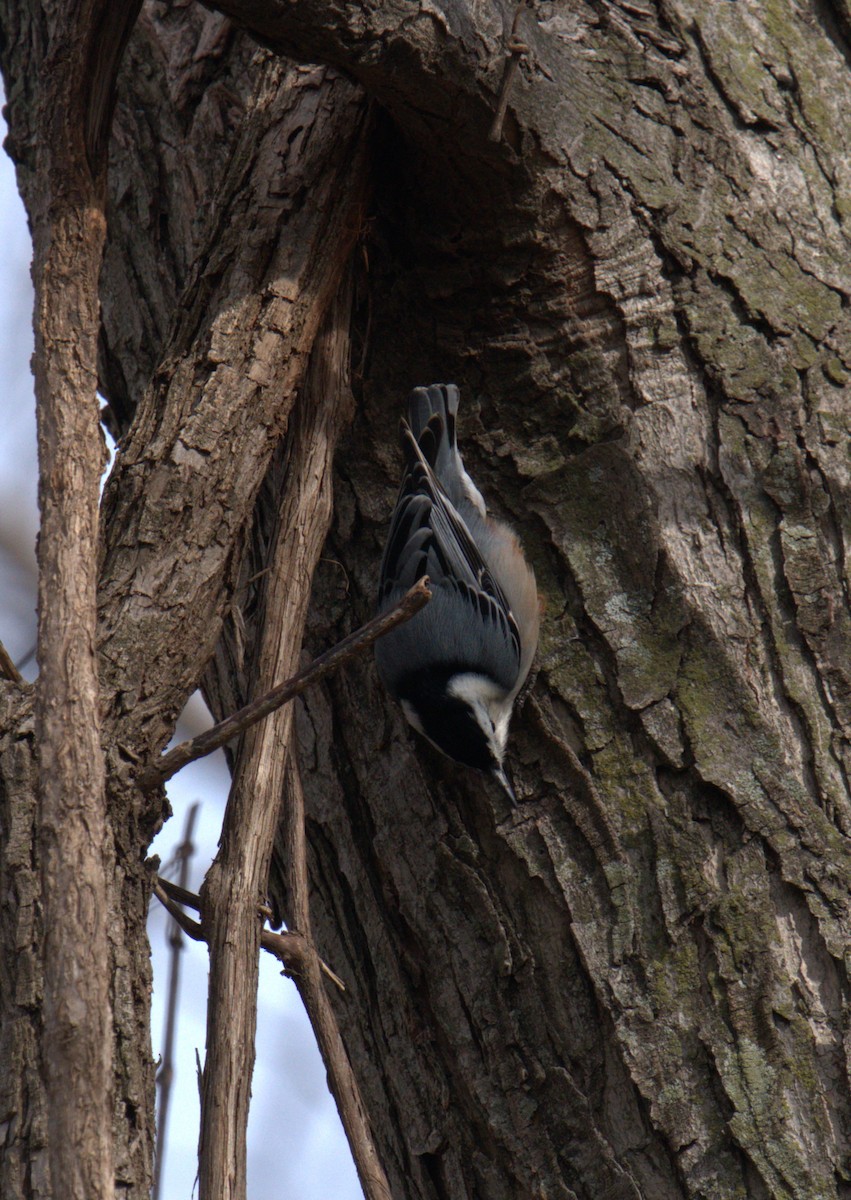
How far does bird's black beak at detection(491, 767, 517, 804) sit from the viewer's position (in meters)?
2.00

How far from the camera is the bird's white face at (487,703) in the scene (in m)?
2.06

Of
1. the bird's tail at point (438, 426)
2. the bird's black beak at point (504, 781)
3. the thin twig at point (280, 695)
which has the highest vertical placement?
the bird's tail at point (438, 426)

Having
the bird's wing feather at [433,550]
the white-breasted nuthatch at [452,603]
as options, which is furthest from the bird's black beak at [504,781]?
the bird's wing feather at [433,550]

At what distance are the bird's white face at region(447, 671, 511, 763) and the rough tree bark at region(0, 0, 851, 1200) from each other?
79mm

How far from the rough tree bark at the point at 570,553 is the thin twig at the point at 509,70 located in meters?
0.01

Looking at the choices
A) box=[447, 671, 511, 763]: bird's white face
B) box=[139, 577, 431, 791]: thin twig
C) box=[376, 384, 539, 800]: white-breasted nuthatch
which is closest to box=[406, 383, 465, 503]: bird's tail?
box=[376, 384, 539, 800]: white-breasted nuthatch

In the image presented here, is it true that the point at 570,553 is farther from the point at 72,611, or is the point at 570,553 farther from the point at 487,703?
the point at 72,611

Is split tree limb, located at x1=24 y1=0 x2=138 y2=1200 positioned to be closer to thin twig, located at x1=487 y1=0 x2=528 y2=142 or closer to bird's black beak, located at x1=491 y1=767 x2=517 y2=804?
thin twig, located at x1=487 y1=0 x2=528 y2=142

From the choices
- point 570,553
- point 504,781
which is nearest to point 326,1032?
point 504,781

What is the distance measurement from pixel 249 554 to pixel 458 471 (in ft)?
1.46

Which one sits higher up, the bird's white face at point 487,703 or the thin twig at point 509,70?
the thin twig at point 509,70

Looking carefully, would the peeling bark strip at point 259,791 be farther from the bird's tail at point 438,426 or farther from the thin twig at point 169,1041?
the thin twig at point 169,1041

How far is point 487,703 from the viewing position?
2.65 metres

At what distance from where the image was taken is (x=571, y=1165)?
5.88 ft
